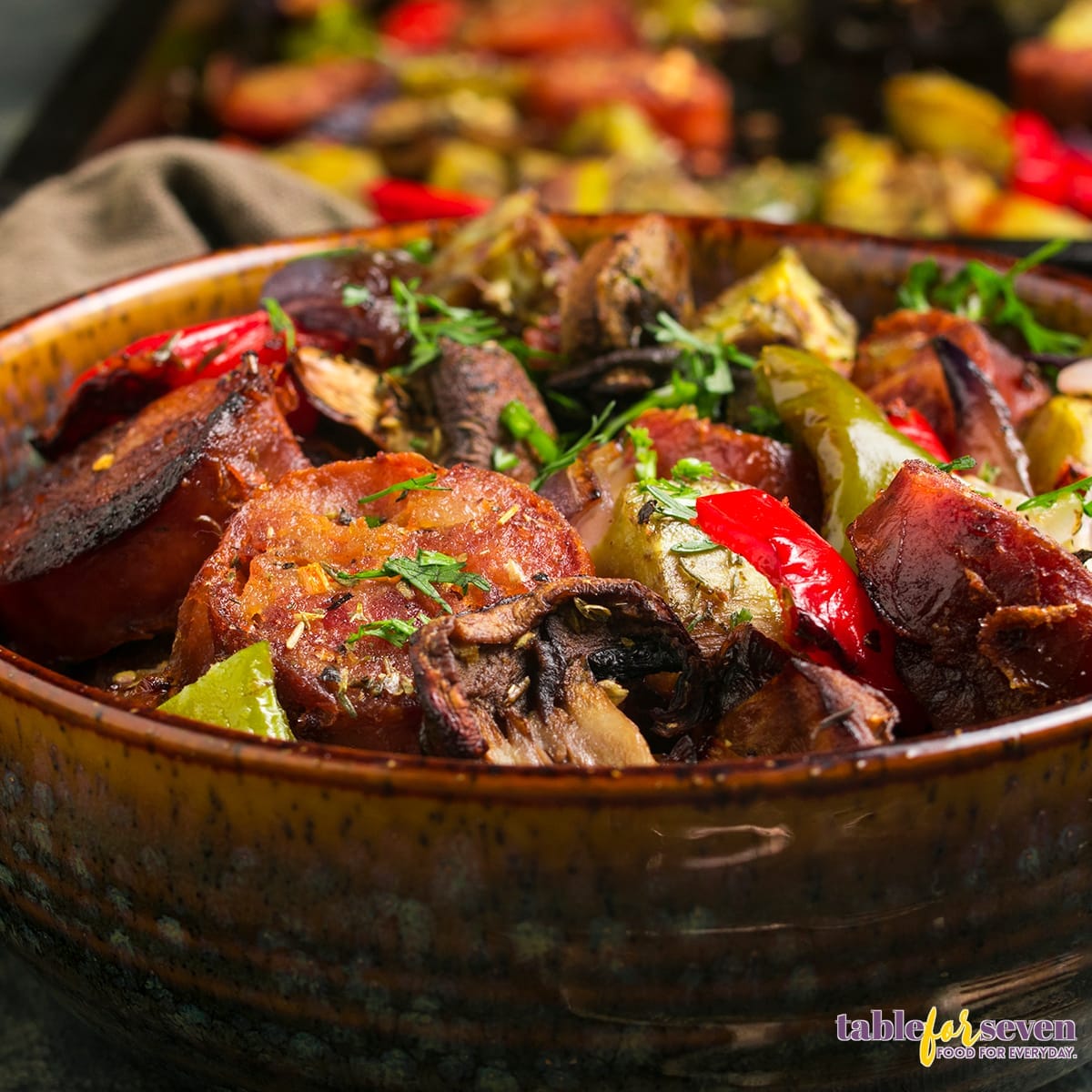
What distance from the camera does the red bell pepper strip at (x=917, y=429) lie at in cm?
194

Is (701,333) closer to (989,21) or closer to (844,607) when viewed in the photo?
(844,607)

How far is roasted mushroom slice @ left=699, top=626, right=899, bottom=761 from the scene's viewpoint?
1.32 metres

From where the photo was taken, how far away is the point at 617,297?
2066mm

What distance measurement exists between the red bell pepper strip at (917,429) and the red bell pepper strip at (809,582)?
0.33 metres

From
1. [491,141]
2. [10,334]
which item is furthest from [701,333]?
[491,141]

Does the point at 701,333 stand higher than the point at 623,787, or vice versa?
the point at 623,787

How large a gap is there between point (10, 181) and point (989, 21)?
15.3 ft

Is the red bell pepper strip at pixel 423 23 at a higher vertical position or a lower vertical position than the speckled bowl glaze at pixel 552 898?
lower

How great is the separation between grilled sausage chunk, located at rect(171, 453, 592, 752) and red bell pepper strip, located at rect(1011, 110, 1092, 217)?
4.31 metres

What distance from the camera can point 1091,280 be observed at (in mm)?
2340

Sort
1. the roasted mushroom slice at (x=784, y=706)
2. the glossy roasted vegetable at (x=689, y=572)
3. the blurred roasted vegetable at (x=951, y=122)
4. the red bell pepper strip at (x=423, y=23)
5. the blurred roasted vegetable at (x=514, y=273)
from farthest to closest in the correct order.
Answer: the red bell pepper strip at (x=423, y=23), the blurred roasted vegetable at (x=951, y=122), the blurred roasted vegetable at (x=514, y=273), the glossy roasted vegetable at (x=689, y=572), the roasted mushroom slice at (x=784, y=706)

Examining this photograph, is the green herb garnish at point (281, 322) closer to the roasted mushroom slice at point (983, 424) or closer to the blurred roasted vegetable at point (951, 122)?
the roasted mushroom slice at point (983, 424)

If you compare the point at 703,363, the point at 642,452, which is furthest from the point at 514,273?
the point at 642,452

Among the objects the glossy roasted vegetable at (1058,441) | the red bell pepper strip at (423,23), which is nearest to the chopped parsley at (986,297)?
the glossy roasted vegetable at (1058,441)
